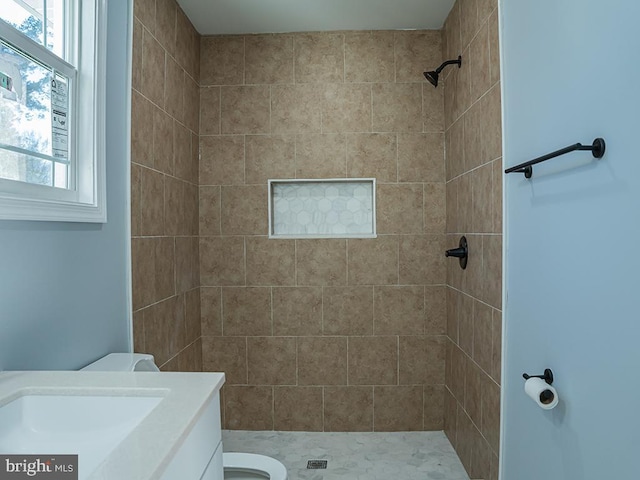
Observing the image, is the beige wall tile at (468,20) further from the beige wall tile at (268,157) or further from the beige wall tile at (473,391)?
the beige wall tile at (473,391)

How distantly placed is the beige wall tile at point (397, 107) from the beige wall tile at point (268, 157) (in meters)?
0.59

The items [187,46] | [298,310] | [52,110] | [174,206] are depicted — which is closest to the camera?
[52,110]

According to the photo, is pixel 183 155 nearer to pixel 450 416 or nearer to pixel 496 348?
pixel 496 348

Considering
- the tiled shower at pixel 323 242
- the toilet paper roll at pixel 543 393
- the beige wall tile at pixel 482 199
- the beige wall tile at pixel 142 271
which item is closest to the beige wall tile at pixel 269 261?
A: the tiled shower at pixel 323 242

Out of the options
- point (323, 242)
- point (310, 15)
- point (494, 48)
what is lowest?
point (323, 242)

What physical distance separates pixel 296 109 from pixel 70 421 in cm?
235

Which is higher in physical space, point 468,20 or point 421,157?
point 468,20

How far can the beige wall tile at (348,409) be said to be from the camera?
2979 millimetres

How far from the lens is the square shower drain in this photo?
2.56 metres

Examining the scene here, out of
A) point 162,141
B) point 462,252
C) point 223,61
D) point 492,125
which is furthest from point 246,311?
point 492,125

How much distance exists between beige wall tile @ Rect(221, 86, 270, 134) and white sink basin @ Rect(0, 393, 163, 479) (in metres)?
2.23

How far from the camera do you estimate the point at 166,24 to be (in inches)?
95.0

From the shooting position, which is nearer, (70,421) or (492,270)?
(70,421)

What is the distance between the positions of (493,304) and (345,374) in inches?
51.5
